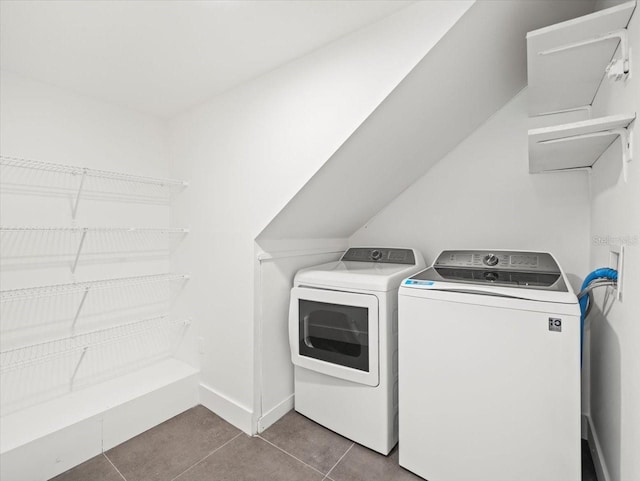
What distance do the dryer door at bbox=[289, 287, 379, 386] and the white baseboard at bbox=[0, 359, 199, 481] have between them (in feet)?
3.05

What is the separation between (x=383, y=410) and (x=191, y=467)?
108cm

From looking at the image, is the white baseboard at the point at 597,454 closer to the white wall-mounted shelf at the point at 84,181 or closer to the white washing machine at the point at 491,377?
the white washing machine at the point at 491,377

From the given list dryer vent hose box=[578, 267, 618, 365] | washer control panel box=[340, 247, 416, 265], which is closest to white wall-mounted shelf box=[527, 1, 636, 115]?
dryer vent hose box=[578, 267, 618, 365]

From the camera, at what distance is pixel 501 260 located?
1.72m

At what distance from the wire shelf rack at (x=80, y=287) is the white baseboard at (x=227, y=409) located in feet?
2.90

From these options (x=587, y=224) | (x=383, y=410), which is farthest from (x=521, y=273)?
(x=383, y=410)

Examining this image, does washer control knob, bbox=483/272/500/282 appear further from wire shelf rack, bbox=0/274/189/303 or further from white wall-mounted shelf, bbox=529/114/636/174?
wire shelf rack, bbox=0/274/189/303

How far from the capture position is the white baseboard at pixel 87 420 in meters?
1.49

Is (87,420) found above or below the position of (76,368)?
below

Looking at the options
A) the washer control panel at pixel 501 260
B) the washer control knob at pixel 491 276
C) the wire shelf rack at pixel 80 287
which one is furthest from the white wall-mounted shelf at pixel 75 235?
the washer control knob at pixel 491 276

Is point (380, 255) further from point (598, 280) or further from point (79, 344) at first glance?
point (79, 344)

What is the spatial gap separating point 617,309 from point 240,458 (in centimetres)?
193

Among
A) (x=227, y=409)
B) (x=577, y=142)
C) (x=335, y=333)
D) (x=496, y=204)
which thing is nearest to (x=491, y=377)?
(x=335, y=333)

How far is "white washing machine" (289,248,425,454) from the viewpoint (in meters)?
1.63
